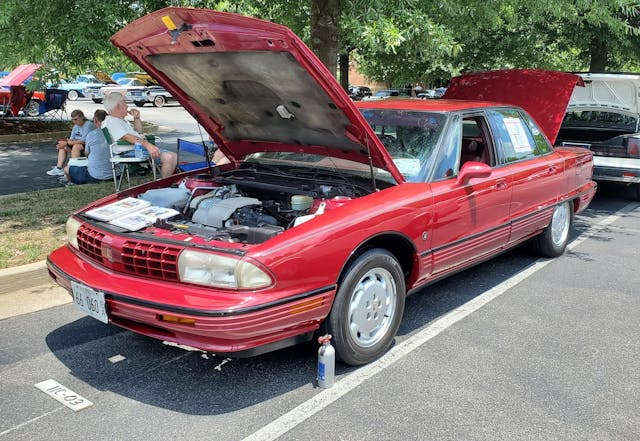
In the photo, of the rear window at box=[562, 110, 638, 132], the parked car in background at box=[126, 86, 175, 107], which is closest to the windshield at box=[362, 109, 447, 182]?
the rear window at box=[562, 110, 638, 132]

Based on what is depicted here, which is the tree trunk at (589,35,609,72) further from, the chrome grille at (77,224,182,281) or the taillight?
the chrome grille at (77,224,182,281)

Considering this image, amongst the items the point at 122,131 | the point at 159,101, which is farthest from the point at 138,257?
the point at 159,101

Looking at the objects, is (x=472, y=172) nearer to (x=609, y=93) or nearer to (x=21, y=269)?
(x=21, y=269)

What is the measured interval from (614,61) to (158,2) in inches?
455

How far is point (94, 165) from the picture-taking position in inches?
318

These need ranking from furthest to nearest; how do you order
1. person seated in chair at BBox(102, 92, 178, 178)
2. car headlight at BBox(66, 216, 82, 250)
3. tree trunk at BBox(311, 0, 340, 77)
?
person seated in chair at BBox(102, 92, 178, 178), tree trunk at BBox(311, 0, 340, 77), car headlight at BBox(66, 216, 82, 250)

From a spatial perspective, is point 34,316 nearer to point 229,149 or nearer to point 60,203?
point 229,149

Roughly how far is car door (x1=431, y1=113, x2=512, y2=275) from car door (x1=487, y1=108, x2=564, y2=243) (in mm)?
130

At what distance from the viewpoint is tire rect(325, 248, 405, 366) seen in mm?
3229

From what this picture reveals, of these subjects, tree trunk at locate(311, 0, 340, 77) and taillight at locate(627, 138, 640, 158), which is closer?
tree trunk at locate(311, 0, 340, 77)

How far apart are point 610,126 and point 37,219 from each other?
8.32m

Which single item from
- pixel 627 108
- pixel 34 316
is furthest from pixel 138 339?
pixel 627 108

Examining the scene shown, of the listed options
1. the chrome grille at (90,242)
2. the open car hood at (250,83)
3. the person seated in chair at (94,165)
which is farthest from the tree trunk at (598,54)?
the chrome grille at (90,242)

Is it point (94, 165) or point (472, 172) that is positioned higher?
point (472, 172)
